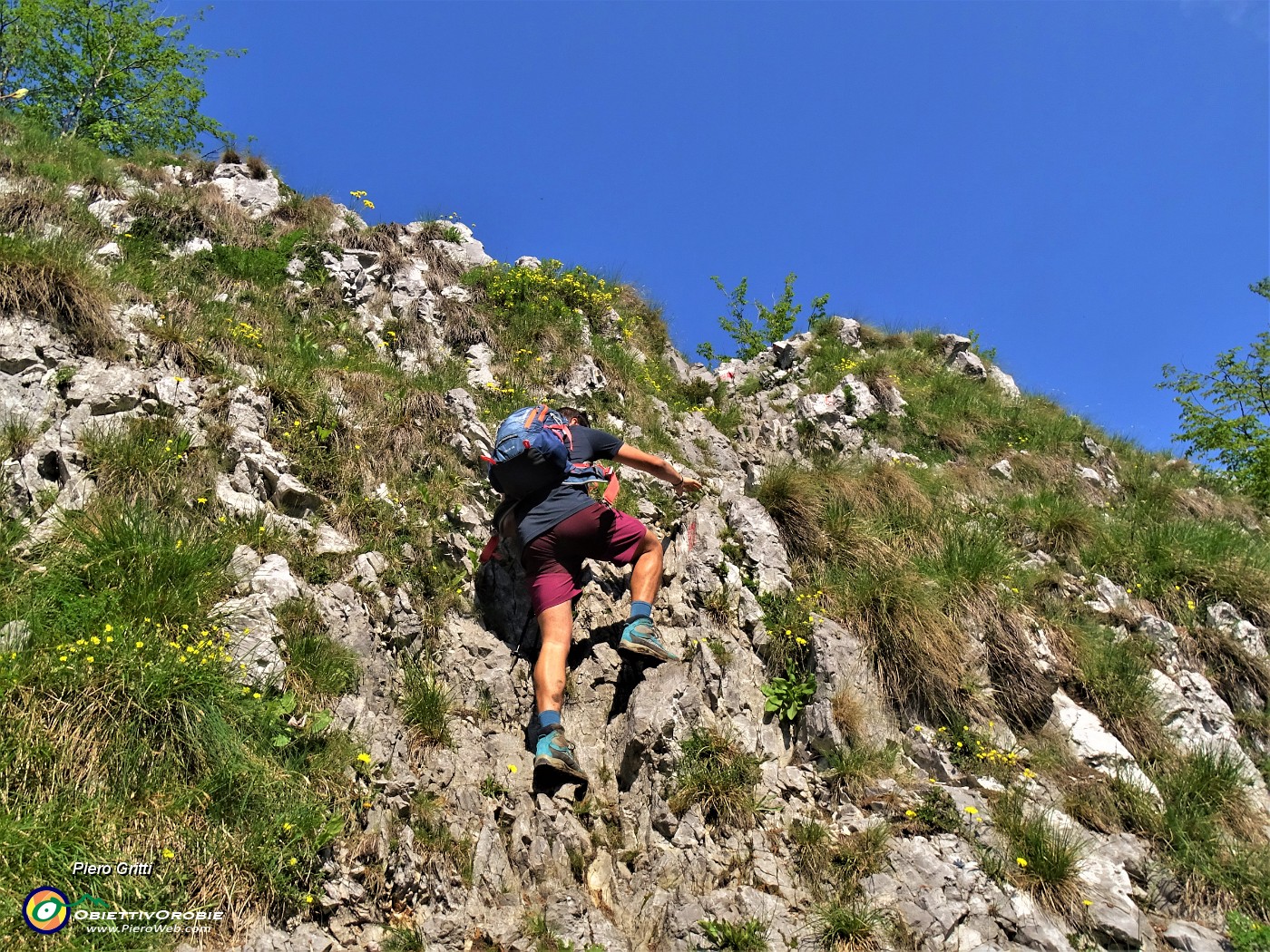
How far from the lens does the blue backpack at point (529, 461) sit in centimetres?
605

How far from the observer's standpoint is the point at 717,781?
502cm

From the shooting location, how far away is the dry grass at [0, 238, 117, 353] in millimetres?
6609

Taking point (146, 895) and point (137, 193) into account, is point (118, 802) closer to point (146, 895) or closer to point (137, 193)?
point (146, 895)

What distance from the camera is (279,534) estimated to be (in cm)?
591

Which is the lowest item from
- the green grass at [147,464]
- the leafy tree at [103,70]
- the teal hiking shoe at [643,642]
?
A: the green grass at [147,464]

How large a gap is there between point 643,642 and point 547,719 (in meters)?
1.01

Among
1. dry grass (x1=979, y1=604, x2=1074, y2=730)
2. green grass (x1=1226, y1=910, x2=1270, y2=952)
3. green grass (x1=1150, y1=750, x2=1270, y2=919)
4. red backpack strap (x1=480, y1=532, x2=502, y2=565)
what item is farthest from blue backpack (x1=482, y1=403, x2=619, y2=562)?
green grass (x1=1226, y1=910, x2=1270, y2=952)

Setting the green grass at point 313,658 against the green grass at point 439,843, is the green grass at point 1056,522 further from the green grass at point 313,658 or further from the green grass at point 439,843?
the green grass at point 313,658

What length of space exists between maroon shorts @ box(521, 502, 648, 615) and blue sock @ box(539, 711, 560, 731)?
2.89ft

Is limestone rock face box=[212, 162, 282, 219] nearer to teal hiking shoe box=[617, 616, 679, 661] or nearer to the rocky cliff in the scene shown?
the rocky cliff

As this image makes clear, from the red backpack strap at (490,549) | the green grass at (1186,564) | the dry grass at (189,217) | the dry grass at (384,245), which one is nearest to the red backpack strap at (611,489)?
the red backpack strap at (490,549)

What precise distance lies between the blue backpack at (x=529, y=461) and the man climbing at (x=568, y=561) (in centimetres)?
10

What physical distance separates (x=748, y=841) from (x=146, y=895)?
349cm

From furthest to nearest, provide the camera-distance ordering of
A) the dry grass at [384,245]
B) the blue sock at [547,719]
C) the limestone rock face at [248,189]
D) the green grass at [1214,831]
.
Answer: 1. the limestone rock face at [248,189]
2. the dry grass at [384,245]
3. the blue sock at [547,719]
4. the green grass at [1214,831]
